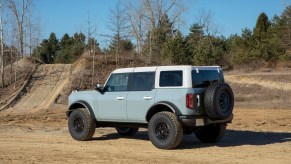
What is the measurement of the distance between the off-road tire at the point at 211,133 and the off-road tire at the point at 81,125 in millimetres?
2907

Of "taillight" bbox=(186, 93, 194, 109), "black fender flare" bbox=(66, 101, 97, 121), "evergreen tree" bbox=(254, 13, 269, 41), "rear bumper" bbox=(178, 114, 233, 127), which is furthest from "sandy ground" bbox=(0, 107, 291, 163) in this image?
"evergreen tree" bbox=(254, 13, 269, 41)

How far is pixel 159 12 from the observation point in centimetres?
5566

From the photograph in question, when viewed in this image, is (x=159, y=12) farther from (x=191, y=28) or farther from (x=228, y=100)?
(x=228, y=100)

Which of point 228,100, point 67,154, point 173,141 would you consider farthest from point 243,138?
point 67,154

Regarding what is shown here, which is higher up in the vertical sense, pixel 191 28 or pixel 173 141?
pixel 191 28

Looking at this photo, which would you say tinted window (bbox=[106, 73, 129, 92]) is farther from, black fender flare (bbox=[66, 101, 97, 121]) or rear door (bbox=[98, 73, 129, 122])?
black fender flare (bbox=[66, 101, 97, 121])

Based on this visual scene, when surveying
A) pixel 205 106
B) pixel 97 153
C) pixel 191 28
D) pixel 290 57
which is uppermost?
pixel 191 28

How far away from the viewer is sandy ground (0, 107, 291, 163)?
9.83m

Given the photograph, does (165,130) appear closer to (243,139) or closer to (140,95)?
(140,95)

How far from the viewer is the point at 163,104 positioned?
11.3m

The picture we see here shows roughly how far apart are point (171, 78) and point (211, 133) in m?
2.20

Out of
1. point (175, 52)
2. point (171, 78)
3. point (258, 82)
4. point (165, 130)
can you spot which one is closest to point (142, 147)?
point (165, 130)

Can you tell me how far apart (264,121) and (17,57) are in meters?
28.3

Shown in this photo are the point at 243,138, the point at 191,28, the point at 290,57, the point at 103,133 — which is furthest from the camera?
the point at 191,28
